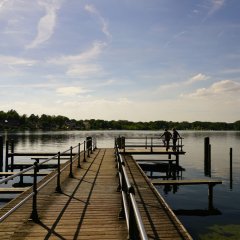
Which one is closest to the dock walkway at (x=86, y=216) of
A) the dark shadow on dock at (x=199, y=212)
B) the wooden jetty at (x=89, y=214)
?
the wooden jetty at (x=89, y=214)

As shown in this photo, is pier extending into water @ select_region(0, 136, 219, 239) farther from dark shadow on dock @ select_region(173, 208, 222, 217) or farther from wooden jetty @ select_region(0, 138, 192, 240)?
dark shadow on dock @ select_region(173, 208, 222, 217)

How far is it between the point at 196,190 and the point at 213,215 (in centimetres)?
645

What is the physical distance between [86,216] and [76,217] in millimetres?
277

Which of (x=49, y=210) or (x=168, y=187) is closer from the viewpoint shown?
(x=49, y=210)

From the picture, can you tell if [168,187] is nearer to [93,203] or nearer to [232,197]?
[232,197]

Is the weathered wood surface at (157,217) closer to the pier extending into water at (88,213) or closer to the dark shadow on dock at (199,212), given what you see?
the pier extending into water at (88,213)

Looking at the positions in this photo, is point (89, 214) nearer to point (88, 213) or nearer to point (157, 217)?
point (88, 213)

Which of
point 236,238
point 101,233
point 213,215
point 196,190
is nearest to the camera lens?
point 101,233

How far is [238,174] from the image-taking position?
32.7m

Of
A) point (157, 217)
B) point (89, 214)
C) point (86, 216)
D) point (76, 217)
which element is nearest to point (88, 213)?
point (89, 214)

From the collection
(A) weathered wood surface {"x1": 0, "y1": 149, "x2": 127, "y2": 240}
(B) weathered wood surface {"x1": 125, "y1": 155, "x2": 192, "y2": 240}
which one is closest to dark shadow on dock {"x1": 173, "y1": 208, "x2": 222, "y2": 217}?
(B) weathered wood surface {"x1": 125, "y1": 155, "x2": 192, "y2": 240}

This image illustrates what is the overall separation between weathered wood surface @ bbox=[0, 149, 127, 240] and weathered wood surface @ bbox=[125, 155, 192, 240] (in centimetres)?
74

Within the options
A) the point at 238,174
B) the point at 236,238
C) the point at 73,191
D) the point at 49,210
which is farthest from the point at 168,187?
the point at 49,210

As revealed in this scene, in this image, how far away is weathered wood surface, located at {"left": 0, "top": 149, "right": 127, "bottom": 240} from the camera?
7566mm
